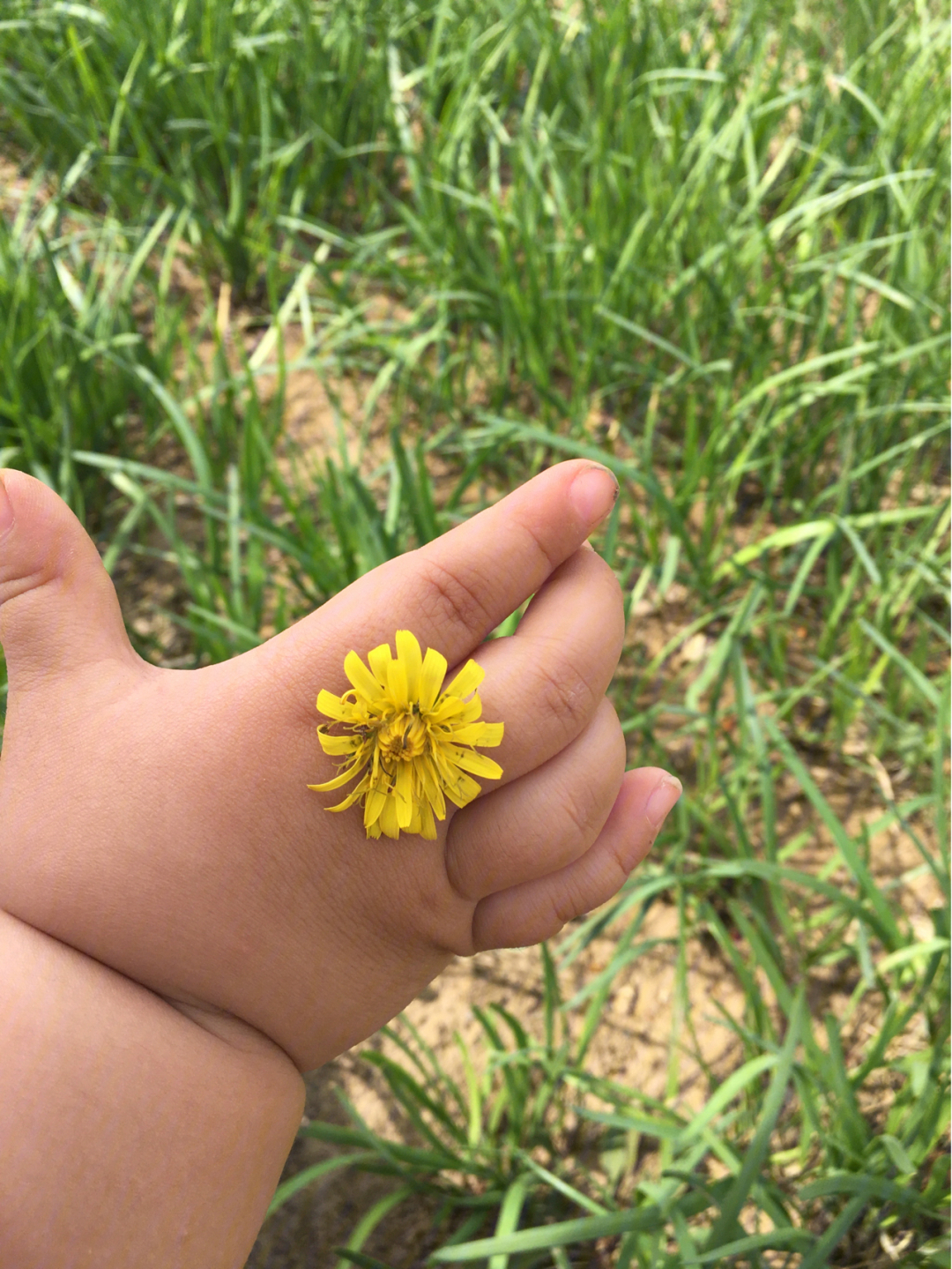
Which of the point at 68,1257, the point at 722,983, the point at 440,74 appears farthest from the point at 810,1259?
the point at 440,74

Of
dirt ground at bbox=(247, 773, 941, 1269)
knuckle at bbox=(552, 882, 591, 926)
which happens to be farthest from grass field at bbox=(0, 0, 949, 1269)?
knuckle at bbox=(552, 882, 591, 926)

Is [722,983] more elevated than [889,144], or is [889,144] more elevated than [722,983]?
[889,144]

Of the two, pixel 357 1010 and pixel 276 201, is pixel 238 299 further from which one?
pixel 357 1010

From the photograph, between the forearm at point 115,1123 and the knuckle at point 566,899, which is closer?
the forearm at point 115,1123

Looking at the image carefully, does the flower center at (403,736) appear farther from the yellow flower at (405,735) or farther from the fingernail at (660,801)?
the fingernail at (660,801)

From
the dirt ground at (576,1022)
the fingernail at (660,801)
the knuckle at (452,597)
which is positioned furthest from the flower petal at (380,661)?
the dirt ground at (576,1022)

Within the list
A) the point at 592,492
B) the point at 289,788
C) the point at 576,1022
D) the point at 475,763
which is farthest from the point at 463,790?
the point at 576,1022

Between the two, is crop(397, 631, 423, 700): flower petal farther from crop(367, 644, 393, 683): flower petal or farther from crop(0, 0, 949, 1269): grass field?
crop(0, 0, 949, 1269): grass field

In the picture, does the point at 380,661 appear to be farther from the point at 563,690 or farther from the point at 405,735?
the point at 563,690
